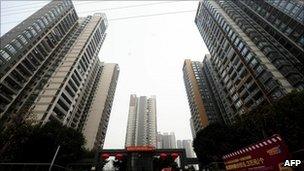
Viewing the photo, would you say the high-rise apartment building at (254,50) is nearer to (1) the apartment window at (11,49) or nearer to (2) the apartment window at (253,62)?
(2) the apartment window at (253,62)

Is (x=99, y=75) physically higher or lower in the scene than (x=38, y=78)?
higher

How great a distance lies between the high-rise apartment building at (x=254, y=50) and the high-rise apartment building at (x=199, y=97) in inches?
584

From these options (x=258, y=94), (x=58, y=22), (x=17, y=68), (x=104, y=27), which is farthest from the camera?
(x=104, y=27)

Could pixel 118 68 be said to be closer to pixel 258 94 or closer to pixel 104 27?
pixel 104 27

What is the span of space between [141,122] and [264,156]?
13898cm

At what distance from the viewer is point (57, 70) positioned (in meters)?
69.7

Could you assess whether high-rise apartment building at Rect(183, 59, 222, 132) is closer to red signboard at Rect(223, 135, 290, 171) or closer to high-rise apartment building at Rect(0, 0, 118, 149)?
high-rise apartment building at Rect(0, 0, 118, 149)

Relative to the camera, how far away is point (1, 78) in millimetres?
53531

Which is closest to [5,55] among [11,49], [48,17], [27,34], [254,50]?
[11,49]

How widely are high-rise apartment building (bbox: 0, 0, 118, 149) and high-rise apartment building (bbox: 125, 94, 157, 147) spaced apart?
4252cm

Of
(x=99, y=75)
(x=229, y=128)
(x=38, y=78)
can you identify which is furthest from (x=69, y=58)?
(x=229, y=128)

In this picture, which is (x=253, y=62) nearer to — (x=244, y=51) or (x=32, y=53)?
(x=244, y=51)

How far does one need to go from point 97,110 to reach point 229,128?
186ft

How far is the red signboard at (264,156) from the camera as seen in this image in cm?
794
